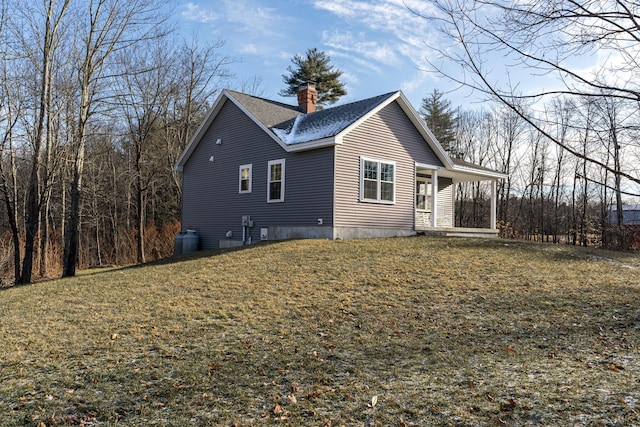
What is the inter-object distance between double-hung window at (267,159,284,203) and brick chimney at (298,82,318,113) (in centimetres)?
428

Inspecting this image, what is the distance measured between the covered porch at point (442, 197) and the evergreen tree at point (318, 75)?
16220 millimetres

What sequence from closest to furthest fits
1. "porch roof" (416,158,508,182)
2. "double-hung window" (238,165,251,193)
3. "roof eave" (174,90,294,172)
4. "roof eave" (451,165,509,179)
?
1. "roof eave" (174,90,294,172)
2. "double-hung window" (238,165,251,193)
3. "porch roof" (416,158,508,182)
4. "roof eave" (451,165,509,179)

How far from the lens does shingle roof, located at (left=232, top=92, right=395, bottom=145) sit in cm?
1368

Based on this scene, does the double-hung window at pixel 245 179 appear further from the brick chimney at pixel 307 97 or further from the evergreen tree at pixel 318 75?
the evergreen tree at pixel 318 75

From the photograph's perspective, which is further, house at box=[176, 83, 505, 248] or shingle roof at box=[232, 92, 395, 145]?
shingle roof at box=[232, 92, 395, 145]

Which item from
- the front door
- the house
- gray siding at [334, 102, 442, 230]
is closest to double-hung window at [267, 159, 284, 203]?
the house

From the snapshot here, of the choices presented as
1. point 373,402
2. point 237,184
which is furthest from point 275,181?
point 373,402

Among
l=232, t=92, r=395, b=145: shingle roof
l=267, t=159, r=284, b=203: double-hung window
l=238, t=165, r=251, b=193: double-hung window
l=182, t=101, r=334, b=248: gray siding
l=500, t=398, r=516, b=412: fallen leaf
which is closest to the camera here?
l=500, t=398, r=516, b=412: fallen leaf

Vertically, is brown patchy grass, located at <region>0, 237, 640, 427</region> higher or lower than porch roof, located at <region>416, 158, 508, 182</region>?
lower

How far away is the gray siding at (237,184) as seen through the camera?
13.5m

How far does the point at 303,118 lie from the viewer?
16.5m

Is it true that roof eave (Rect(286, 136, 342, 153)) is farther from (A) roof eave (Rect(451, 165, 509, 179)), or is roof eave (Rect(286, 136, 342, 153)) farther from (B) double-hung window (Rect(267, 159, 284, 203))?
(A) roof eave (Rect(451, 165, 509, 179))

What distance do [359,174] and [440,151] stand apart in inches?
161

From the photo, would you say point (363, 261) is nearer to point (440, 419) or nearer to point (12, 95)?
point (440, 419)
